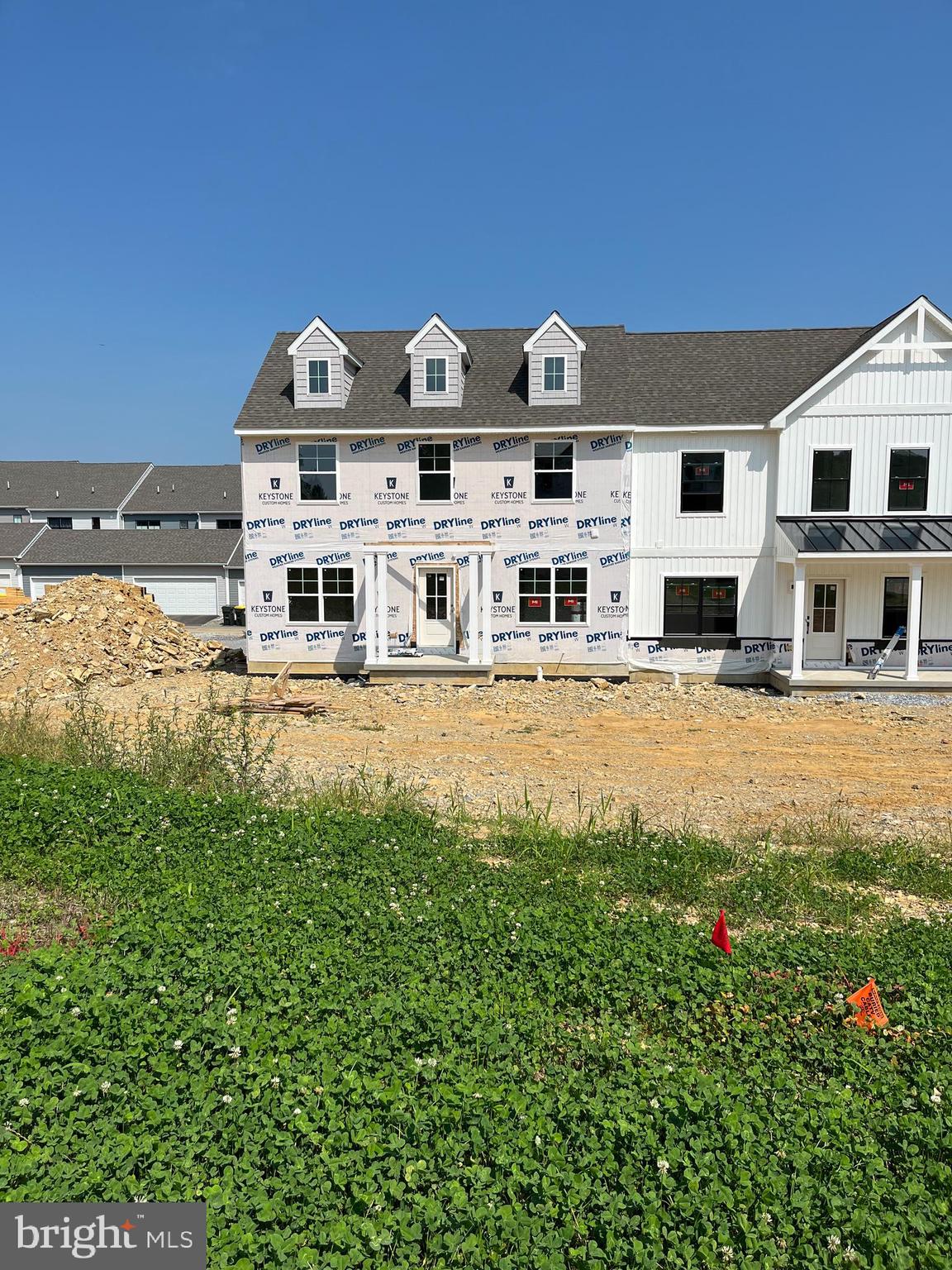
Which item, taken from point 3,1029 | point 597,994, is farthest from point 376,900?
point 3,1029

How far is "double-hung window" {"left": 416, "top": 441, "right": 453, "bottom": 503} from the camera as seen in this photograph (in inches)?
869

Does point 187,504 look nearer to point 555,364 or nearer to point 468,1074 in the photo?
point 555,364

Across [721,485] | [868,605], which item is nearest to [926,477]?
A: [868,605]

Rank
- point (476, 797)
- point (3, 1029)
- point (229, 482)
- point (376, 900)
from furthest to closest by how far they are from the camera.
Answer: point (229, 482), point (476, 797), point (376, 900), point (3, 1029)

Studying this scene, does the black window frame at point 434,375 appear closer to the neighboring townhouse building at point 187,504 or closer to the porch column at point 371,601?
the porch column at point 371,601

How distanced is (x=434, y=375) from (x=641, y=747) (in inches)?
492

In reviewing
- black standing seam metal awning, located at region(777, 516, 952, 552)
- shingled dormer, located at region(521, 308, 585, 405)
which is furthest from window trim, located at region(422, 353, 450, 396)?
black standing seam metal awning, located at region(777, 516, 952, 552)

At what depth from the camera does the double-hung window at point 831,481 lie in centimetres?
2103

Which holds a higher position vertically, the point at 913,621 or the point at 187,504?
the point at 187,504

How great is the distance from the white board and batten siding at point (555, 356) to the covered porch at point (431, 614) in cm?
438

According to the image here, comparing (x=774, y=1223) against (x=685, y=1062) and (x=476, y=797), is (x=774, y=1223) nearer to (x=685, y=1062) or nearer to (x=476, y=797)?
(x=685, y=1062)

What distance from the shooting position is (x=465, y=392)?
22.8 metres

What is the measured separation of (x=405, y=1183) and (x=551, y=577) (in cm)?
1872

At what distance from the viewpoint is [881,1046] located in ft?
17.5
